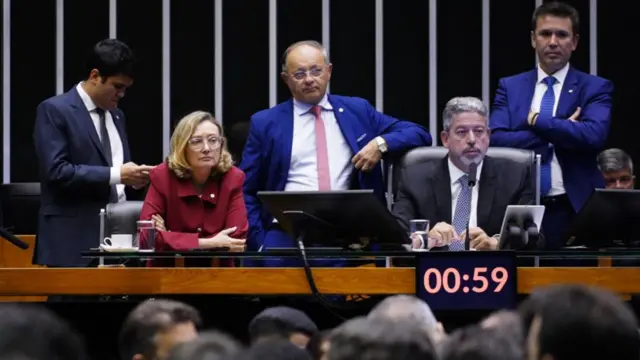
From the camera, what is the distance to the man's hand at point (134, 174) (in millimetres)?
7293

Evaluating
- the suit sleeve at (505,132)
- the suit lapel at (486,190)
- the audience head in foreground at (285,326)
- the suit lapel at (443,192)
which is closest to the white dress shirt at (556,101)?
the suit sleeve at (505,132)

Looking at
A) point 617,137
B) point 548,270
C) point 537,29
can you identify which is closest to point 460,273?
point 548,270

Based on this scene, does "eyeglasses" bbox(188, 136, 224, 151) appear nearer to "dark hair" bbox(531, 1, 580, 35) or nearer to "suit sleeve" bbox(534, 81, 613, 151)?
"suit sleeve" bbox(534, 81, 613, 151)

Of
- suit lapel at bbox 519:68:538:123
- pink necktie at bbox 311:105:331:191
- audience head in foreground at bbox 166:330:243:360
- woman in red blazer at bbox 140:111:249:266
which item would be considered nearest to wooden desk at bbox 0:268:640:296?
woman in red blazer at bbox 140:111:249:266

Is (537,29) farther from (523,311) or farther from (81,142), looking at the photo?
(523,311)

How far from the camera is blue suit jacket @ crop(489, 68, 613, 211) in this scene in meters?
7.45

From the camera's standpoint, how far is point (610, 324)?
306 centimetres

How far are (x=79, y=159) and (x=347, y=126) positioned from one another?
51.0 inches

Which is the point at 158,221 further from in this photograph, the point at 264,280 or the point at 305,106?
the point at 305,106

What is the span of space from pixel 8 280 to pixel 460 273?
1.78 metres

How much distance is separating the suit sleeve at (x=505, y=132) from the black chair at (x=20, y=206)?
8.32ft

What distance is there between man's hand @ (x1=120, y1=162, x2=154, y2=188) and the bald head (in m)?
0.84

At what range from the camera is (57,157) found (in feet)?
24.2

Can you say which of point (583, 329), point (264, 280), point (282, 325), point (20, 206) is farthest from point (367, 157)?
point (583, 329)
